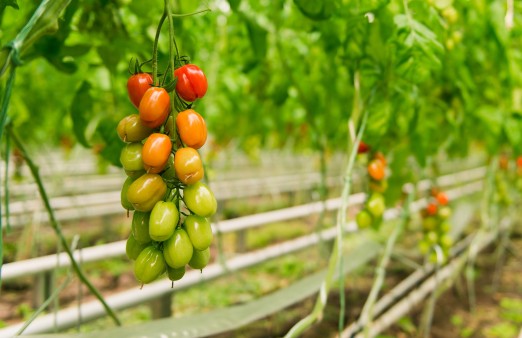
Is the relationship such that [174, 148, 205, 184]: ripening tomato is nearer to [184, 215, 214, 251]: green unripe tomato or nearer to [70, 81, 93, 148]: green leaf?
[184, 215, 214, 251]: green unripe tomato

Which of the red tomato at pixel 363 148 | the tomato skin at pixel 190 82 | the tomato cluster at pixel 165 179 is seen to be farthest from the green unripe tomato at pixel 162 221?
the red tomato at pixel 363 148

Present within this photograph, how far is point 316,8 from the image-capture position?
2.57 feet

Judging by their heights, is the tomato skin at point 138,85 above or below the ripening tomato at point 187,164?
above

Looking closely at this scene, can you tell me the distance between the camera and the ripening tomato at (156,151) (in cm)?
45

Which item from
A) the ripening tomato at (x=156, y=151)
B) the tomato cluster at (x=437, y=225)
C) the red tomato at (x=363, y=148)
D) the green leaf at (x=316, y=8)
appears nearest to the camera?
the ripening tomato at (x=156, y=151)

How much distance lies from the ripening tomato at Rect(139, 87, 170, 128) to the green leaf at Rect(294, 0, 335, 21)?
409 mm

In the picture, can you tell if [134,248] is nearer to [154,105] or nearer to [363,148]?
[154,105]

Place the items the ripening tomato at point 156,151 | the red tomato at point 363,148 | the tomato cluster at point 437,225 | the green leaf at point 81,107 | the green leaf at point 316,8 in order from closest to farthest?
the ripening tomato at point 156,151 → the green leaf at point 316,8 → the green leaf at point 81,107 → the red tomato at point 363,148 → the tomato cluster at point 437,225

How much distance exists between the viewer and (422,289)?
2.16 meters

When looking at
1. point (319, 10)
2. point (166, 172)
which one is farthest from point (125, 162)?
point (319, 10)

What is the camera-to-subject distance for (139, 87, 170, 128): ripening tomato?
46 centimetres

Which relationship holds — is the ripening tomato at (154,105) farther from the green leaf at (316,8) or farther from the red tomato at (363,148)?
the red tomato at (363,148)

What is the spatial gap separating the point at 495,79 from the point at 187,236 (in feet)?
5.16

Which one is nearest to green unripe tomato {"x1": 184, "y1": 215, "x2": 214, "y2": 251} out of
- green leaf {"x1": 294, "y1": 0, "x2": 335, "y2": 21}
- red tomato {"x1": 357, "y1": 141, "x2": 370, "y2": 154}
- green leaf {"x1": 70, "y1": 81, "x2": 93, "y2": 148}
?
green leaf {"x1": 294, "y1": 0, "x2": 335, "y2": 21}
